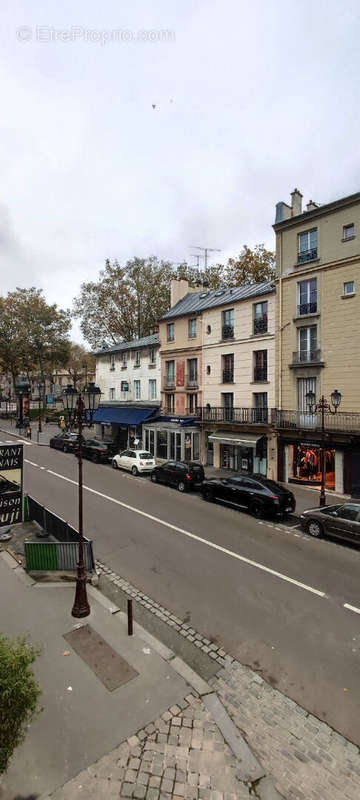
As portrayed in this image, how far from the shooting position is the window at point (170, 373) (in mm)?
27938

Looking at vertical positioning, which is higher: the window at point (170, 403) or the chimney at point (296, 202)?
the chimney at point (296, 202)

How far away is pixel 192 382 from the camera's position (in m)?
26.5

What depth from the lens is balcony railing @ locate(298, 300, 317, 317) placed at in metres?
19.8

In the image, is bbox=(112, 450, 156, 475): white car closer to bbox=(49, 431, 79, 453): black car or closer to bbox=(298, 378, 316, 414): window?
bbox=(49, 431, 79, 453): black car

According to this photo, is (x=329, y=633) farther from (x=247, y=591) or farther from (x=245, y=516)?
(x=245, y=516)

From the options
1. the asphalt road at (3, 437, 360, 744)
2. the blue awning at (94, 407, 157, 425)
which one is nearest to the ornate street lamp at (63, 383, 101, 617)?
the asphalt road at (3, 437, 360, 744)

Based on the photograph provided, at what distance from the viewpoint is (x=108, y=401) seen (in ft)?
113

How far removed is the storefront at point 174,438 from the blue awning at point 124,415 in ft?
2.80

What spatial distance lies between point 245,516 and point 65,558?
794 cm

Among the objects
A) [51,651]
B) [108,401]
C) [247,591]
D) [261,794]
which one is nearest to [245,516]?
[247,591]

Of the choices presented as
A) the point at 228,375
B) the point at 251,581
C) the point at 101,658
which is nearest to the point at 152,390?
the point at 228,375

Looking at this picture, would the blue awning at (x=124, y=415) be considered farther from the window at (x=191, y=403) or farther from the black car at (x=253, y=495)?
the black car at (x=253, y=495)

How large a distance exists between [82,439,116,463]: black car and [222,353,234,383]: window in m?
9.35

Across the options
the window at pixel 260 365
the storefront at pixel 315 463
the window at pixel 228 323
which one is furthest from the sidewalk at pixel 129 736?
the window at pixel 228 323
